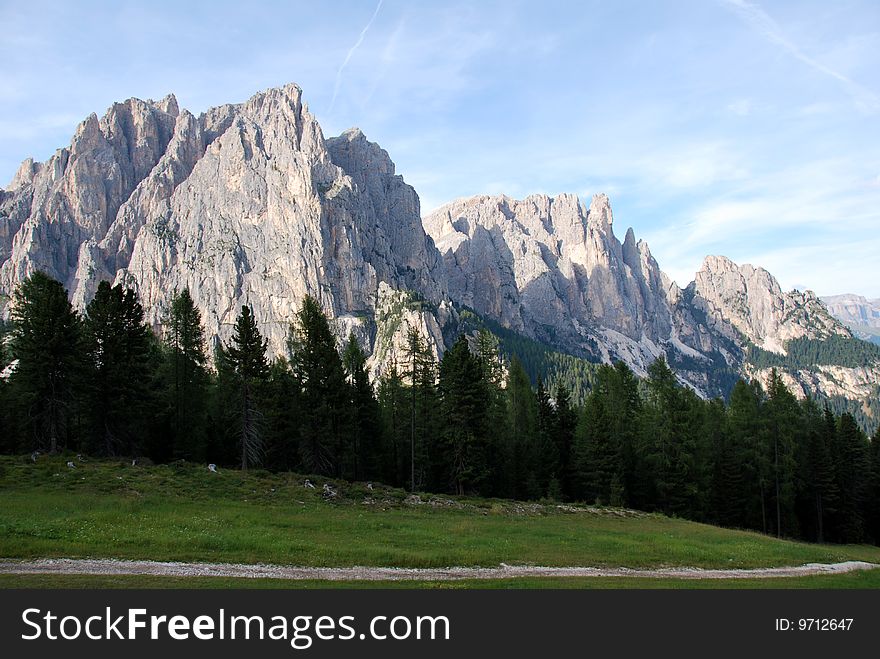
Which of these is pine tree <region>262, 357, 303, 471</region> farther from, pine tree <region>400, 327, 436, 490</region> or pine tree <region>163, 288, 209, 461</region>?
pine tree <region>400, 327, 436, 490</region>

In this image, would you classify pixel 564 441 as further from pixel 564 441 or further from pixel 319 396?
Answer: pixel 319 396

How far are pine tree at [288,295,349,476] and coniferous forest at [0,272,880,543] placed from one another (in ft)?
0.47

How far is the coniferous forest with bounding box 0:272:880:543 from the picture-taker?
48562 millimetres

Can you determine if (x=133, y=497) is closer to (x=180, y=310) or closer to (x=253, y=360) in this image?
(x=253, y=360)

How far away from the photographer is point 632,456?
6412 centimetres

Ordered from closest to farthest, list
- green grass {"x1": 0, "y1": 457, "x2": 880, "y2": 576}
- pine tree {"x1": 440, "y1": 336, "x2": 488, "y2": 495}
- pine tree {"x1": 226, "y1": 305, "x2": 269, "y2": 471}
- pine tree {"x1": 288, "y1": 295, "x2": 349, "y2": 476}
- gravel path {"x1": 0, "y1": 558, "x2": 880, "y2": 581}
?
gravel path {"x1": 0, "y1": 558, "x2": 880, "y2": 581}
green grass {"x1": 0, "y1": 457, "x2": 880, "y2": 576}
pine tree {"x1": 226, "y1": 305, "x2": 269, "y2": 471}
pine tree {"x1": 288, "y1": 295, "x2": 349, "y2": 476}
pine tree {"x1": 440, "y1": 336, "x2": 488, "y2": 495}

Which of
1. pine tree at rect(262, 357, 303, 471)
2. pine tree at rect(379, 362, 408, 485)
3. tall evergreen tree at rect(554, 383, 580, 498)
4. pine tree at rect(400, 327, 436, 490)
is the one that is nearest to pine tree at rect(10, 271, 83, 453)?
pine tree at rect(262, 357, 303, 471)

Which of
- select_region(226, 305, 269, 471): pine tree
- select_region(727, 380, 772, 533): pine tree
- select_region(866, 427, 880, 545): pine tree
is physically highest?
select_region(226, 305, 269, 471): pine tree

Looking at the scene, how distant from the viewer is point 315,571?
20.2 metres

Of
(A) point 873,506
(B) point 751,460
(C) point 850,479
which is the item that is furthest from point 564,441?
(A) point 873,506

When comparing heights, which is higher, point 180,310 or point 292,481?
point 180,310
